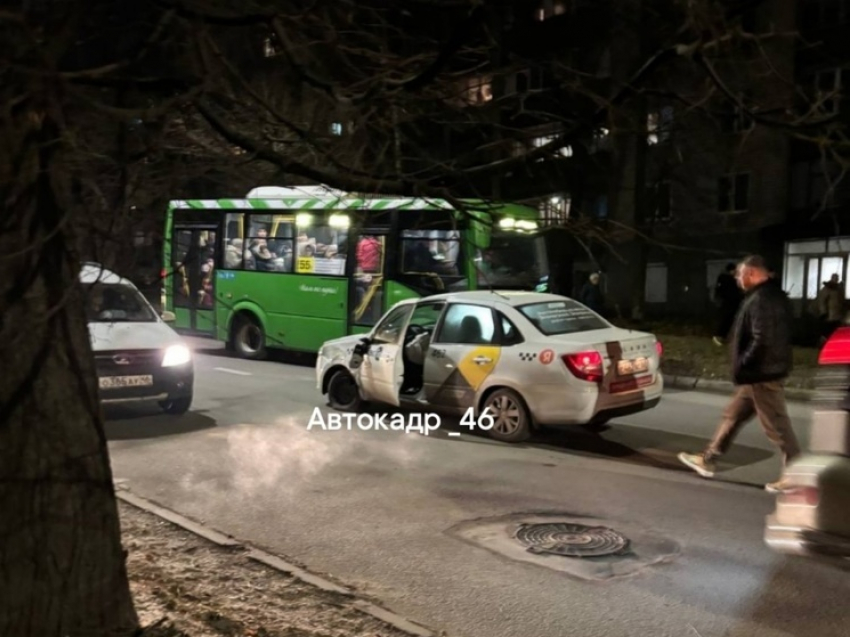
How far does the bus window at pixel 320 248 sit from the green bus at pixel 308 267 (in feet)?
0.06

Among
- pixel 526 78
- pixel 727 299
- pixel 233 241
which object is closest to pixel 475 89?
pixel 526 78

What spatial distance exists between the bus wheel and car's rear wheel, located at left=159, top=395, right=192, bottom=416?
6228mm

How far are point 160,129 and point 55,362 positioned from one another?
1.49 metres

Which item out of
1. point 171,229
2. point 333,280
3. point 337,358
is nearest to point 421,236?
point 333,280

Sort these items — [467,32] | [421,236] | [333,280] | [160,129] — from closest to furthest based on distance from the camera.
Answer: [467,32], [160,129], [421,236], [333,280]

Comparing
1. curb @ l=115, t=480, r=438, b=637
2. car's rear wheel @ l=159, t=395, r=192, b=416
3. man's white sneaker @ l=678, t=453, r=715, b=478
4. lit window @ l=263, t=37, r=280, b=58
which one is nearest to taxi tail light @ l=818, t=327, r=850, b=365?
curb @ l=115, t=480, r=438, b=637

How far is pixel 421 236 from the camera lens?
14805mm

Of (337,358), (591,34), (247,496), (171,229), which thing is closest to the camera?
(247,496)

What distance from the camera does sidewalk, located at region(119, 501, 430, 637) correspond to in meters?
4.27

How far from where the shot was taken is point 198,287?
18359 millimetres

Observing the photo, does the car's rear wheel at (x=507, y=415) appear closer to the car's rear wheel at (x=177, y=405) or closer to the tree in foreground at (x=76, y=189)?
the car's rear wheel at (x=177, y=405)

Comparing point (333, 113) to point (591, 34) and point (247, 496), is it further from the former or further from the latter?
point (591, 34)

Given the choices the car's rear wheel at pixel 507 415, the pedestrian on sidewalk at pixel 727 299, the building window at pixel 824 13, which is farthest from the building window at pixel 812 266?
the car's rear wheel at pixel 507 415

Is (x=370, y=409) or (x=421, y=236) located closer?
(x=370, y=409)
